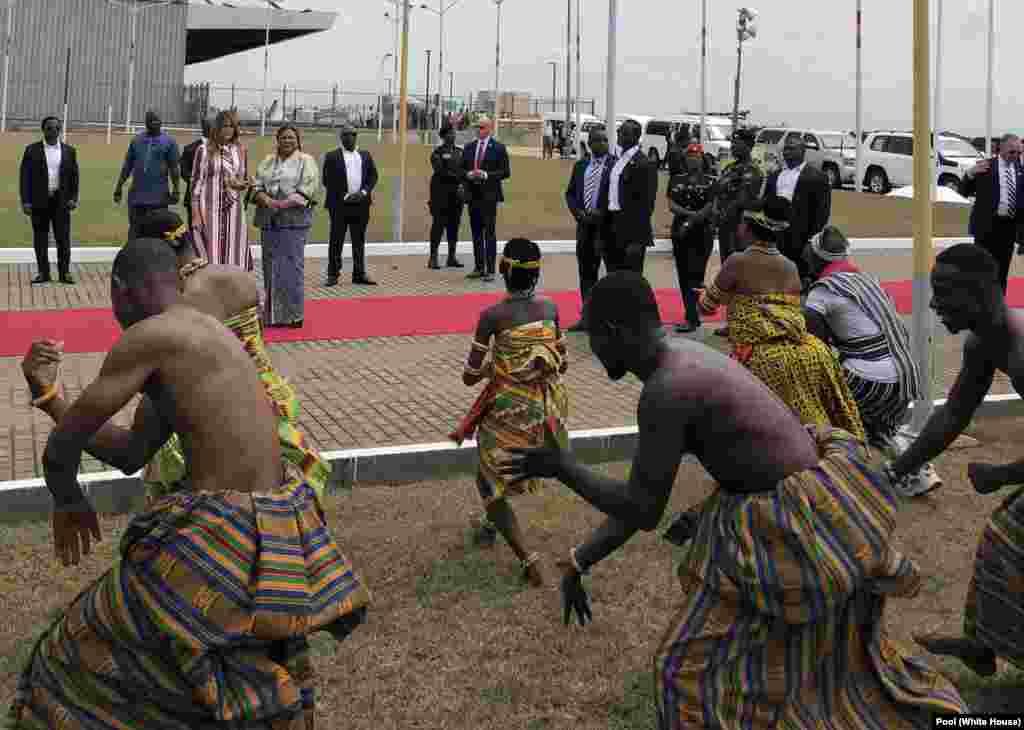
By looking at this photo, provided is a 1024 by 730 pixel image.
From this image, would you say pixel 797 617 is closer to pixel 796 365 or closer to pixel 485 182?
pixel 796 365

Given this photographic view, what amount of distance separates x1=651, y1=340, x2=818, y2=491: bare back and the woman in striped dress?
904 cm

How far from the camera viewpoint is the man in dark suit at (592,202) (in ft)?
41.2

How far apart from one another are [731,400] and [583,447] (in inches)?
185

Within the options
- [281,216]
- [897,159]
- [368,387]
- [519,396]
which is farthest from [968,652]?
[897,159]

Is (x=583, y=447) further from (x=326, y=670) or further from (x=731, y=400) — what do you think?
(x=731, y=400)

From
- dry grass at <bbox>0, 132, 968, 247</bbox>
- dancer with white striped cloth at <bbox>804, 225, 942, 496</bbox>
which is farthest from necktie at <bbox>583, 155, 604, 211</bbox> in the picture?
dry grass at <bbox>0, 132, 968, 247</bbox>

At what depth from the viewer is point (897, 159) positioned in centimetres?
3700

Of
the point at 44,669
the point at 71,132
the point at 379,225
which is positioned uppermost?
the point at 71,132

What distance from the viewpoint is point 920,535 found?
271 inches

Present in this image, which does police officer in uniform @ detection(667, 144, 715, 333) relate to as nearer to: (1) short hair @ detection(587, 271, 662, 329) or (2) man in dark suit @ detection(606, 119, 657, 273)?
(2) man in dark suit @ detection(606, 119, 657, 273)

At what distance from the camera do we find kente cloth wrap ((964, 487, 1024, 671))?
466cm

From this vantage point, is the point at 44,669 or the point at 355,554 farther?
the point at 355,554

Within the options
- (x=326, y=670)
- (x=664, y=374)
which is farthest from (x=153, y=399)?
(x=326, y=670)

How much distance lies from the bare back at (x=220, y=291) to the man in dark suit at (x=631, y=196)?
22.9ft
